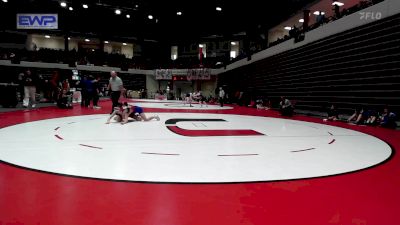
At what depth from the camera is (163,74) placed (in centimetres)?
3756

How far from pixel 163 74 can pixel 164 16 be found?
7.91 m

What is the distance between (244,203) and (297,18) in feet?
69.6

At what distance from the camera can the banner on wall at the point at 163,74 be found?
37.1m

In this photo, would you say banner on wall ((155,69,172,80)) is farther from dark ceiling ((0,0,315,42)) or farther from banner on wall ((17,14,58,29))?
banner on wall ((17,14,58,29))

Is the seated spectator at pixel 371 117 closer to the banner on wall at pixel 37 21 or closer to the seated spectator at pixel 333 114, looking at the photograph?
the seated spectator at pixel 333 114

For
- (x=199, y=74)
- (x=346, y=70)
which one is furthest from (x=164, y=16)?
(x=346, y=70)

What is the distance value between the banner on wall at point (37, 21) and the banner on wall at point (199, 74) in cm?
2253

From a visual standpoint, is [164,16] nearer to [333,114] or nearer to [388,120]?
[333,114]

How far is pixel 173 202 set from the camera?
247 cm

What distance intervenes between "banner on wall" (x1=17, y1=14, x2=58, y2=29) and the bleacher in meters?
12.0

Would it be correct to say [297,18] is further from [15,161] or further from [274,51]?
[15,161]

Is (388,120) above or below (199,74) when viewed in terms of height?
below

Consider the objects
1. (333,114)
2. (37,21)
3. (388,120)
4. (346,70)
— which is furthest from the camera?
(37,21)

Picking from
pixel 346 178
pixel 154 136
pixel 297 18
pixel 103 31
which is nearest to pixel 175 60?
pixel 103 31
